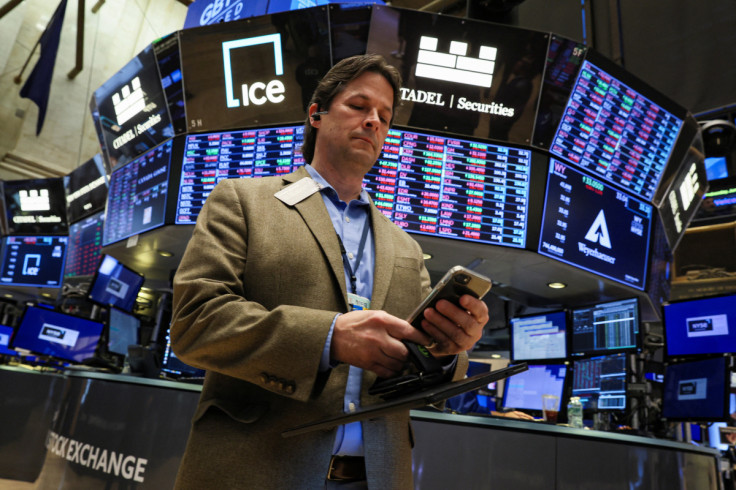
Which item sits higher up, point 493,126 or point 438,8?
point 438,8

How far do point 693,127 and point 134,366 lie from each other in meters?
4.96

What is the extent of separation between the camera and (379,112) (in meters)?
1.29

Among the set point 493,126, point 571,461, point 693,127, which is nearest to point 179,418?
point 571,461

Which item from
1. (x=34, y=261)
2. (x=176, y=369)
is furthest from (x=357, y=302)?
(x=34, y=261)

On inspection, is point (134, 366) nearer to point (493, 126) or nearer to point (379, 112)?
point (493, 126)

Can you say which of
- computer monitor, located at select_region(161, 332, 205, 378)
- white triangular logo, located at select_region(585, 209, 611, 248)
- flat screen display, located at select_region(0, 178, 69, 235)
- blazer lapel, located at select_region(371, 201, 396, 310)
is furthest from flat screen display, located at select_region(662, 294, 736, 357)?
flat screen display, located at select_region(0, 178, 69, 235)

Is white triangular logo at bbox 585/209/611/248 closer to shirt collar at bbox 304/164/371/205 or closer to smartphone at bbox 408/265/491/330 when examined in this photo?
shirt collar at bbox 304/164/371/205

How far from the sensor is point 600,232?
4125 millimetres

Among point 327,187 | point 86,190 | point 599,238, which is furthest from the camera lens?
point 86,190

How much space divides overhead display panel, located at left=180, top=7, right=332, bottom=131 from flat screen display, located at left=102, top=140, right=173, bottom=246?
53cm

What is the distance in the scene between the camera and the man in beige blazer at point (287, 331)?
848 millimetres

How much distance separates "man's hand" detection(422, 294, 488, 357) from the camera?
83cm

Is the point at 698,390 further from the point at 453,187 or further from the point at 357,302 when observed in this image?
the point at 357,302

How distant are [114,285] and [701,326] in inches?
190
